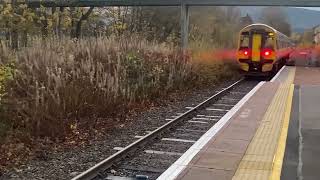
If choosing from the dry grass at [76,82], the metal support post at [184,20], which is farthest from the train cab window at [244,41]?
the dry grass at [76,82]

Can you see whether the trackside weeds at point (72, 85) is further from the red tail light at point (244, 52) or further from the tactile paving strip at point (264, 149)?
the red tail light at point (244, 52)

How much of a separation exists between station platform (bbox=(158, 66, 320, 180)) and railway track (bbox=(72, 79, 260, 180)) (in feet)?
1.23

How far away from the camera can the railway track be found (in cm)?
700

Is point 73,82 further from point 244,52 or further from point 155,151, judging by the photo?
point 244,52

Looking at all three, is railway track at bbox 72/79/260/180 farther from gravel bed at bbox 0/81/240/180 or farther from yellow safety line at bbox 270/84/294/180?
yellow safety line at bbox 270/84/294/180

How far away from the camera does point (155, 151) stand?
848 cm

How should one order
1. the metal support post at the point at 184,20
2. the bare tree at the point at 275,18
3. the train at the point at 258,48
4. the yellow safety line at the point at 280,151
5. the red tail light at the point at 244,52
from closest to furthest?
the yellow safety line at the point at 280,151, the train at the point at 258,48, the red tail light at the point at 244,52, the metal support post at the point at 184,20, the bare tree at the point at 275,18

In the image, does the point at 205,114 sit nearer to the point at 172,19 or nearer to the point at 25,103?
the point at 25,103

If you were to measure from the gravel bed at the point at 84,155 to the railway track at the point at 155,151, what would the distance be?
34 centimetres

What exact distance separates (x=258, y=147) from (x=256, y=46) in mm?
19232

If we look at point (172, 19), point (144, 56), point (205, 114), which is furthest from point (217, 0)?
point (205, 114)

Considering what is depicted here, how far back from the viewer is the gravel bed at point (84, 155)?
692 centimetres

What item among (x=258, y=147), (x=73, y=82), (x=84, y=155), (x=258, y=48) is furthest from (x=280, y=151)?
(x=258, y=48)

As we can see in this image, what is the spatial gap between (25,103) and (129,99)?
4.36 m
